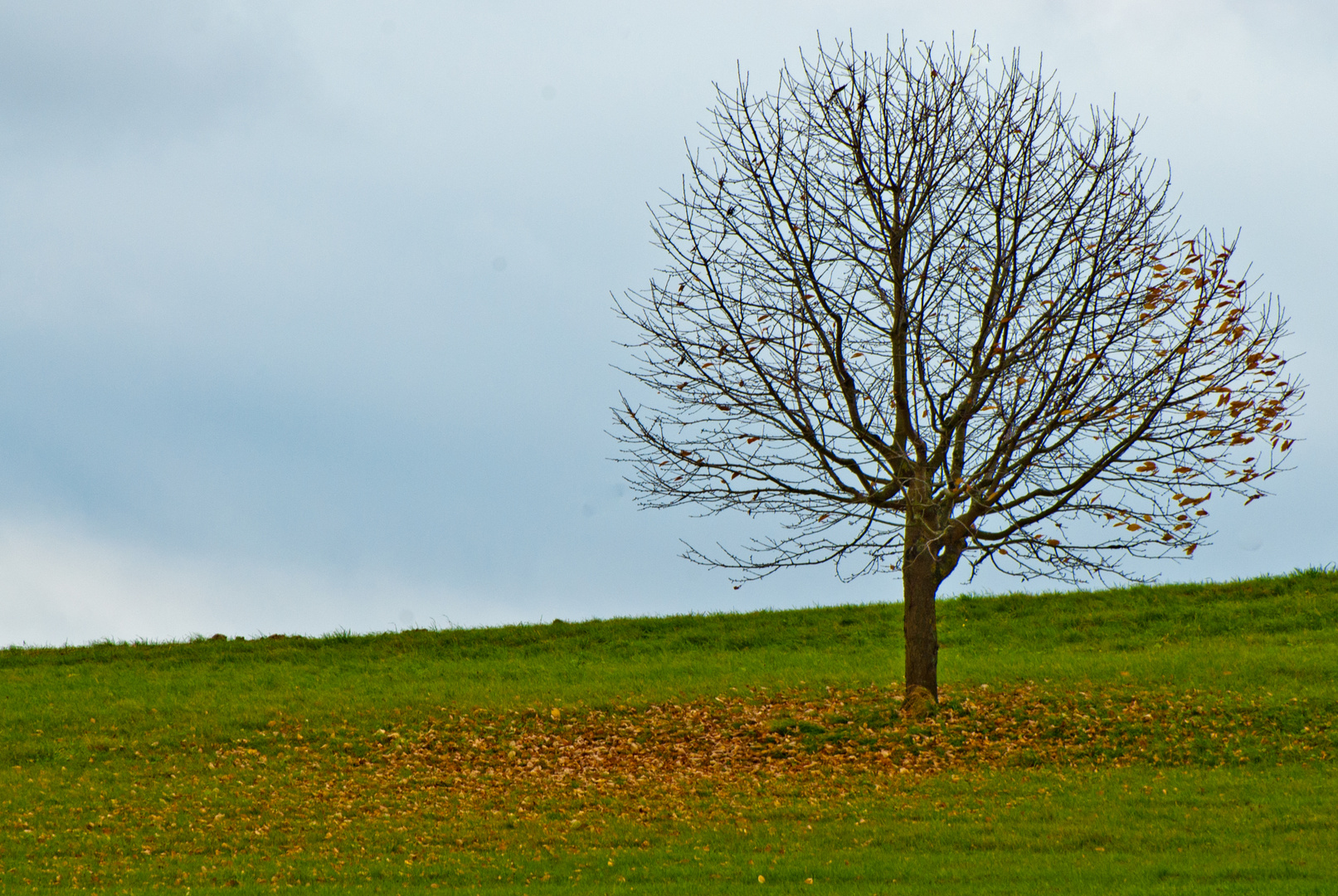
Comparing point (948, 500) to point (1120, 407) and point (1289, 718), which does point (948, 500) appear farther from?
point (1289, 718)

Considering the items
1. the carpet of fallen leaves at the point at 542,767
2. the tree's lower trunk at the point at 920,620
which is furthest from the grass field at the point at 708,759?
the tree's lower trunk at the point at 920,620

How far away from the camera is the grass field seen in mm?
11711

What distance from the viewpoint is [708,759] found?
1623cm

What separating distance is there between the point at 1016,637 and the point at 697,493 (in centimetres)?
1091

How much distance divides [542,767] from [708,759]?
2.37 m

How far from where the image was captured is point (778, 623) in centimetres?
2664

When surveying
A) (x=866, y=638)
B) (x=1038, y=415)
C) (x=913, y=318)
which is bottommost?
(x=866, y=638)

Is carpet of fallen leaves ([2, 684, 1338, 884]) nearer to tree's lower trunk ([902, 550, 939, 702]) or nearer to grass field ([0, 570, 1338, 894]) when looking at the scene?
grass field ([0, 570, 1338, 894])

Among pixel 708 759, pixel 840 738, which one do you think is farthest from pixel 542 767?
pixel 840 738

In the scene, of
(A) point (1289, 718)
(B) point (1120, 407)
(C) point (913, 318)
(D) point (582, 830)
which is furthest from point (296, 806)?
(A) point (1289, 718)

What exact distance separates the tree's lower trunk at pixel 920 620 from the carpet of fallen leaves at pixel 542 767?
2.13 feet

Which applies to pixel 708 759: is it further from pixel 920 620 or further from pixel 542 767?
pixel 920 620

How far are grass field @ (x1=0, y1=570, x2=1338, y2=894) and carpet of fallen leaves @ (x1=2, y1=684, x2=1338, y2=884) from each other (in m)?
0.06

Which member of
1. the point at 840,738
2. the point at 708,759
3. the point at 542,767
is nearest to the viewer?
the point at 708,759
